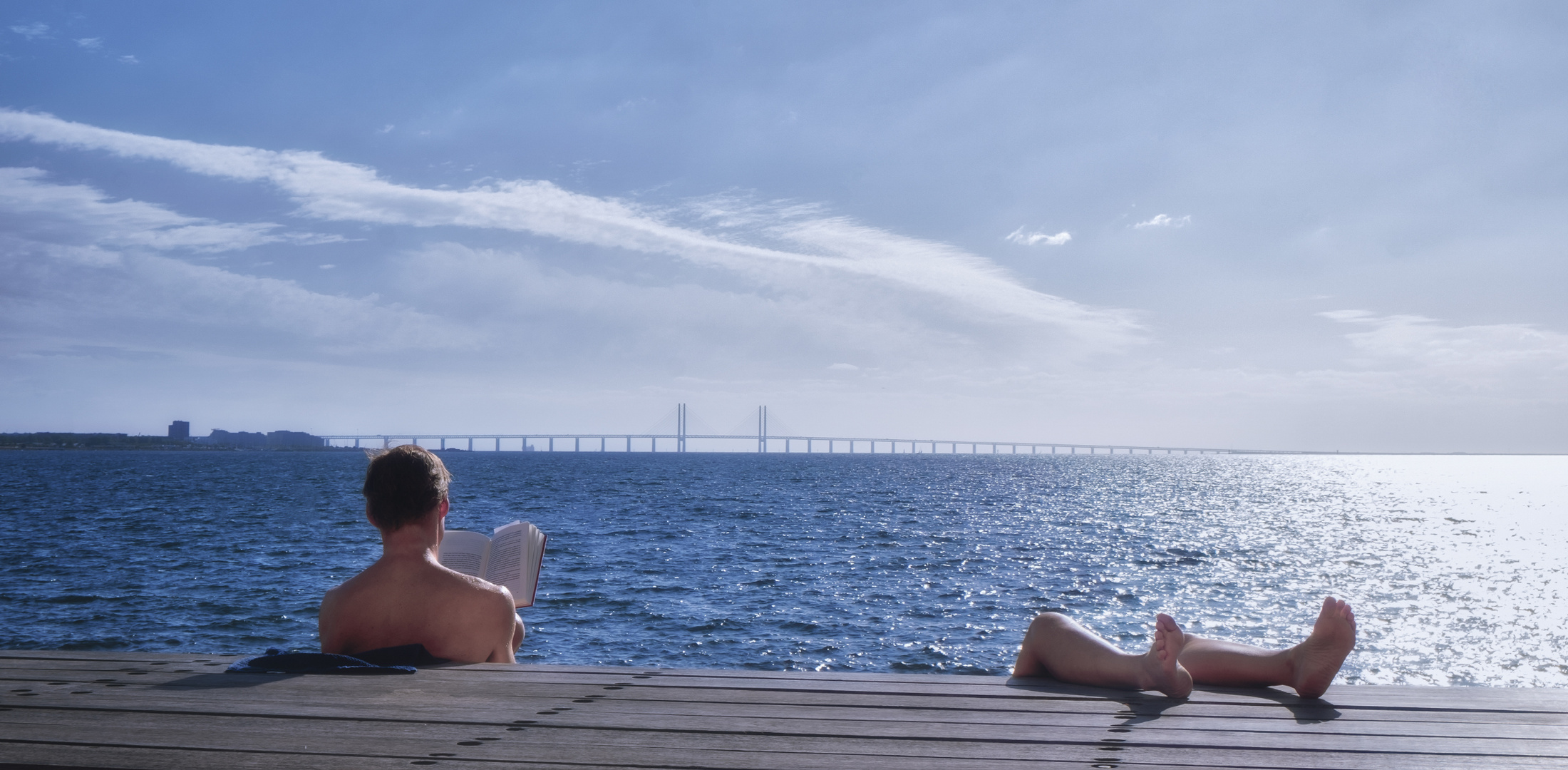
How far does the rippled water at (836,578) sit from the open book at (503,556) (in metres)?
8.14

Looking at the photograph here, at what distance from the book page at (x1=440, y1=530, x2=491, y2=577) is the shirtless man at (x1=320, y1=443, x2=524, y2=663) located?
1.01ft

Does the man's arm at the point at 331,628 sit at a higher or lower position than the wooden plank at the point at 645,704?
higher

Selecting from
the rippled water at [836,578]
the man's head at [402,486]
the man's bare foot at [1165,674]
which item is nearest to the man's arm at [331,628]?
the man's head at [402,486]

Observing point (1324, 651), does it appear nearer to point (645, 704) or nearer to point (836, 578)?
point (645, 704)

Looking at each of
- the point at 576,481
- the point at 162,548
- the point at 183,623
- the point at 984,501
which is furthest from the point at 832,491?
the point at 183,623

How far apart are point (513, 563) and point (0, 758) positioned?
1.63 metres

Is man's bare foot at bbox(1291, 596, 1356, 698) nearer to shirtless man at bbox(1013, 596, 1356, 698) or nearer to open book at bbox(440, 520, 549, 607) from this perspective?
shirtless man at bbox(1013, 596, 1356, 698)

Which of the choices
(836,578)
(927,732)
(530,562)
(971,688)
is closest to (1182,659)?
(971,688)

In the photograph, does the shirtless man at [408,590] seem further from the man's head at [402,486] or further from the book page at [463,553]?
the book page at [463,553]

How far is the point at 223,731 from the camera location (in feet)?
7.01

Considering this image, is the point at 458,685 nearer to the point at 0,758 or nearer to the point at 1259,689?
the point at 0,758

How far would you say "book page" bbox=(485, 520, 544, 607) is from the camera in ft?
11.2

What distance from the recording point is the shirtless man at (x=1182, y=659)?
278 cm

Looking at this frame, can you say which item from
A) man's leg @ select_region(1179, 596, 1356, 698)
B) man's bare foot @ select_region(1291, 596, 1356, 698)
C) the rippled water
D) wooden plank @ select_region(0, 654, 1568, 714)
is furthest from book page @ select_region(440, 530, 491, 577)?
the rippled water
